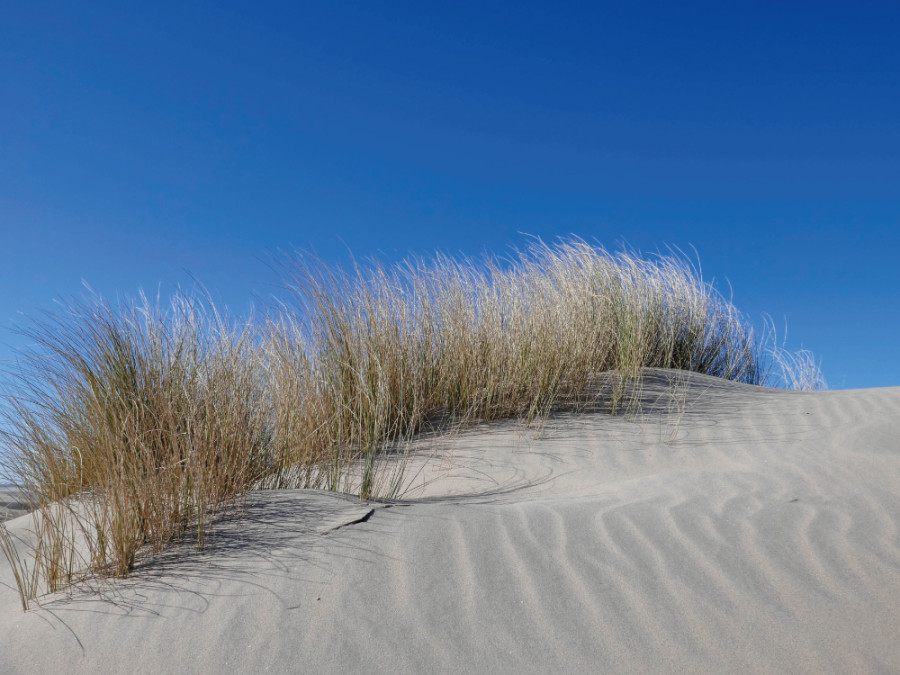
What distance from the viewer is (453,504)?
2.79m

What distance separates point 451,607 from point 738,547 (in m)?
1.19

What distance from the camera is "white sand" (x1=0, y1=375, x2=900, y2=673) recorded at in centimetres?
182

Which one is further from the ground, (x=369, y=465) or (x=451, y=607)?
(x=369, y=465)

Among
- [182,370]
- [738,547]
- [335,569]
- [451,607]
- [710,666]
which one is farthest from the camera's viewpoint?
[182,370]

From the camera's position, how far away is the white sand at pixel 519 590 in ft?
5.98

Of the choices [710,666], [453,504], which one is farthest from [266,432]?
[710,666]

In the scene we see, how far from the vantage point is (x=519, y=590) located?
2.07 meters

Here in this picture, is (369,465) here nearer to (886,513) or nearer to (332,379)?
(332,379)

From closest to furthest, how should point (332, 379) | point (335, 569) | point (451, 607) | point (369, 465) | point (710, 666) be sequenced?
1. point (710, 666)
2. point (451, 607)
3. point (335, 569)
4. point (369, 465)
5. point (332, 379)

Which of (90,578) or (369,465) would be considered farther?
(369,465)

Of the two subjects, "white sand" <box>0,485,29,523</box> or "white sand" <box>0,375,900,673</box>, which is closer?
"white sand" <box>0,375,900,673</box>

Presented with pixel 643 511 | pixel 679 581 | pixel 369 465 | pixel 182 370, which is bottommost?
pixel 679 581

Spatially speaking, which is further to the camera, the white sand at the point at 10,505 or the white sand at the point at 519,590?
the white sand at the point at 10,505

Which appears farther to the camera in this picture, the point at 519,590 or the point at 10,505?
the point at 10,505
